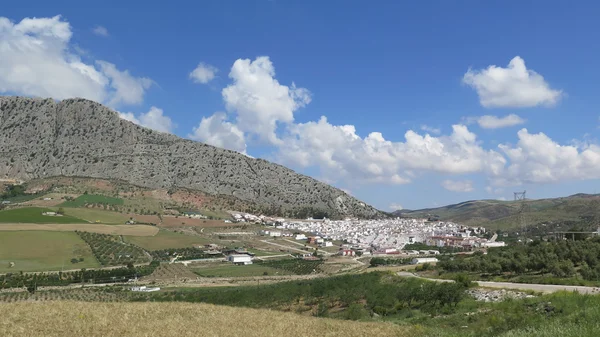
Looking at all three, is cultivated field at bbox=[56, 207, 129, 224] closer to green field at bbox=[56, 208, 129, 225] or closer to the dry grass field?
green field at bbox=[56, 208, 129, 225]

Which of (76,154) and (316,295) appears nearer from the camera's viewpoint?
(316,295)

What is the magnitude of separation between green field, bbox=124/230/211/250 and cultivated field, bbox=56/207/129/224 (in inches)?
582

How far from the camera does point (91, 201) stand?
137m

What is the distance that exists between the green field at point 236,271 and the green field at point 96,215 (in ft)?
141

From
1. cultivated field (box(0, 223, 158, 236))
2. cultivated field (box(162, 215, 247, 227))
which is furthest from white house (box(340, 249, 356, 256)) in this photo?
cultivated field (box(0, 223, 158, 236))

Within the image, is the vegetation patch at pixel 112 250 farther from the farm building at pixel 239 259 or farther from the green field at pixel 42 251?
the farm building at pixel 239 259

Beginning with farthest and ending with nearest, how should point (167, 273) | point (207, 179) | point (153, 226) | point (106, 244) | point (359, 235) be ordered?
point (207, 179)
point (359, 235)
point (153, 226)
point (106, 244)
point (167, 273)

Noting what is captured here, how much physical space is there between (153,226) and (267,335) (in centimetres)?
11524

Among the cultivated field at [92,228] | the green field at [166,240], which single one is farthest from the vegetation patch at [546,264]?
the cultivated field at [92,228]

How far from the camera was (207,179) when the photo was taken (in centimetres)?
19488

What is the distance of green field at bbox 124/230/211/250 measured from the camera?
104688 millimetres

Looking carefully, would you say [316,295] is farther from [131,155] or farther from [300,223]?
[131,155]

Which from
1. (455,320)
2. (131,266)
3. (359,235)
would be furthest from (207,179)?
(455,320)

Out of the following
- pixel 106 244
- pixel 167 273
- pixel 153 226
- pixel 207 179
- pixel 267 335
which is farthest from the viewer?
pixel 207 179
